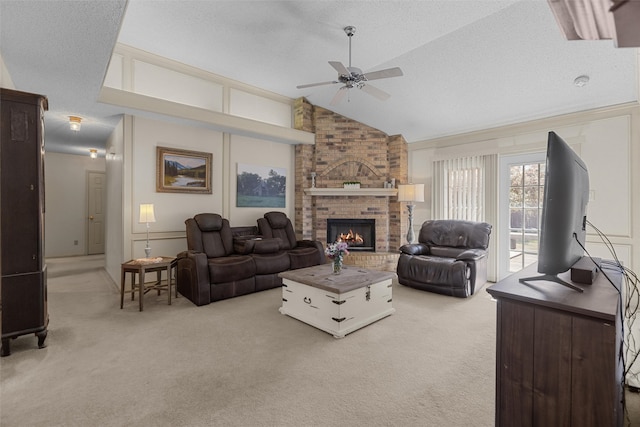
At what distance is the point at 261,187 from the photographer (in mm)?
5312

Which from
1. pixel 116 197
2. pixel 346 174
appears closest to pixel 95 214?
pixel 116 197

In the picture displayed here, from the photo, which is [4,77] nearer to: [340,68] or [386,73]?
[340,68]

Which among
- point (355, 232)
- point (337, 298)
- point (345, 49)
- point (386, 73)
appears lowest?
point (337, 298)

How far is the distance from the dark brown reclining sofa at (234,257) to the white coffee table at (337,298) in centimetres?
88

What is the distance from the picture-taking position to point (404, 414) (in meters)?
1.68

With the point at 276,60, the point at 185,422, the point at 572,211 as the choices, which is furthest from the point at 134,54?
the point at 572,211

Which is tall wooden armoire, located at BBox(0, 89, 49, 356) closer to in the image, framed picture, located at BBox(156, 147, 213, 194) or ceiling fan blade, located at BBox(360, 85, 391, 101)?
framed picture, located at BBox(156, 147, 213, 194)

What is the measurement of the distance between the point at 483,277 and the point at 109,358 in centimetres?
440

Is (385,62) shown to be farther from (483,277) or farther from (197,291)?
(197,291)

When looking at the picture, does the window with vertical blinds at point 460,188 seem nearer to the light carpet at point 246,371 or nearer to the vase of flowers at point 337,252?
the light carpet at point 246,371

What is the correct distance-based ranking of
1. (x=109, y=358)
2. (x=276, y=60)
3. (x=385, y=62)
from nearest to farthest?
(x=109, y=358)
(x=385, y=62)
(x=276, y=60)

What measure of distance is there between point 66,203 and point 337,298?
24.3 ft

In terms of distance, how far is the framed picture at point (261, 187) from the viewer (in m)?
5.09

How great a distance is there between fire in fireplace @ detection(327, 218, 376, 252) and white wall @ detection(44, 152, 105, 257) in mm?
6019
